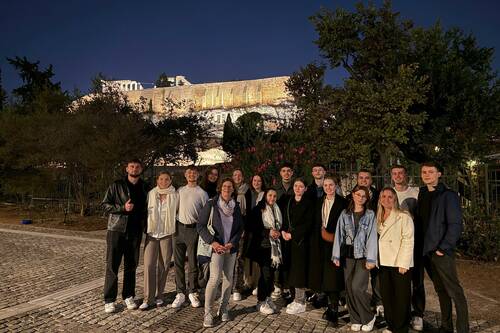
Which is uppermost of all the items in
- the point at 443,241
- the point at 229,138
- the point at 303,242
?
the point at 229,138

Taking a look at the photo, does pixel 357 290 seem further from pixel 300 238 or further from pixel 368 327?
pixel 300 238

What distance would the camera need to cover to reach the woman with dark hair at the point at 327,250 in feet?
15.3

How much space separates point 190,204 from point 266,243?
1115mm

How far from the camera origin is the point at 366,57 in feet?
44.8

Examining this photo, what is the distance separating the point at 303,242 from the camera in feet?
Answer: 16.1

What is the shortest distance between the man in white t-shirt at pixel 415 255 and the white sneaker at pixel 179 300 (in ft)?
9.24

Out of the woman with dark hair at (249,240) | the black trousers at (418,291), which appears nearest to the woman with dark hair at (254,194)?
the woman with dark hair at (249,240)

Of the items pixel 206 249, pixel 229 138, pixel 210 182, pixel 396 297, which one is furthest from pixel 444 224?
pixel 229 138

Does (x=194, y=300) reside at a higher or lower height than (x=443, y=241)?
lower

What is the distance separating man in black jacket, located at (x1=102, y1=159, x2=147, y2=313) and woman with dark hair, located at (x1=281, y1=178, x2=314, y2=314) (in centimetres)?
191

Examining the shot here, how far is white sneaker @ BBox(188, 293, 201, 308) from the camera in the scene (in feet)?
17.1

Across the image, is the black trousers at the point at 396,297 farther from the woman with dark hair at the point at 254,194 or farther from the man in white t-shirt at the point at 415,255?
the woman with dark hair at the point at 254,194

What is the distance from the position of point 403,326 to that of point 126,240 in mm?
3419

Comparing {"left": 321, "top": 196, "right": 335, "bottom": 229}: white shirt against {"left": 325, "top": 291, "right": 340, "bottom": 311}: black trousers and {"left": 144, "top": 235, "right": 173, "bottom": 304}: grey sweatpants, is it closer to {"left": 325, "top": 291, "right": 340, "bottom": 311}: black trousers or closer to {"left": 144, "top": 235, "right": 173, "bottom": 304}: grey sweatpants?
{"left": 325, "top": 291, "right": 340, "bottom": 311}: black trousers
